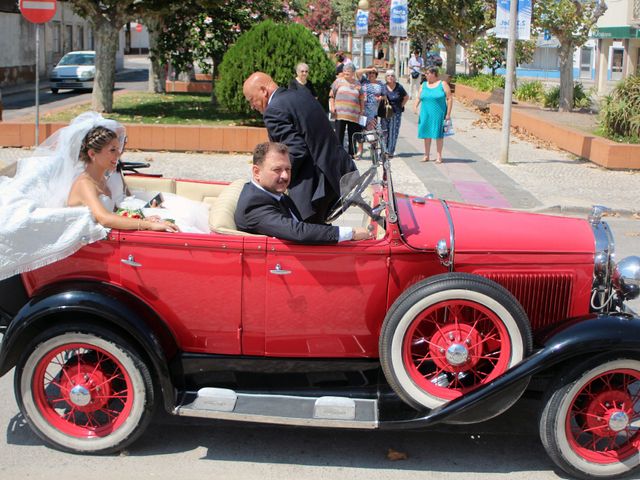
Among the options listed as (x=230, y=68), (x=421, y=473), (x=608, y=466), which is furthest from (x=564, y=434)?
(x=230, y=68)

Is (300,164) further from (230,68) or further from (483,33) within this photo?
(483,33)

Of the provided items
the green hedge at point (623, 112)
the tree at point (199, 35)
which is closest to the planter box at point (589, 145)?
the green hedge at point (623, 112)

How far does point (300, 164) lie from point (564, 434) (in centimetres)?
229

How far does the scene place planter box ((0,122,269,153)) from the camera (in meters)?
15.1

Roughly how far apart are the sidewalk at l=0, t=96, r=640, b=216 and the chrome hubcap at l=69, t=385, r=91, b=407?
7851 millimetres

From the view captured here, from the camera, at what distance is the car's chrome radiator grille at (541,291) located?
4348 mm

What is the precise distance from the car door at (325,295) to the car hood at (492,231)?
28cm

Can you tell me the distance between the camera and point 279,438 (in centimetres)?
456

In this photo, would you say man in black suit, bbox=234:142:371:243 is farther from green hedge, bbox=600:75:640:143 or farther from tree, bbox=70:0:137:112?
tree, bbox=70:0:137:112

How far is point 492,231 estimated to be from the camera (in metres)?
4.45

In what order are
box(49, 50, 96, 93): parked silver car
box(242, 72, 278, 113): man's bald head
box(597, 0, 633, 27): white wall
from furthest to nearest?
box(597, 0, 633, 27): white wall, box(49, 50, 96, 93): parked silver car, box(242, 72, 278, 113): man's bald head

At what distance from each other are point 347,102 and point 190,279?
10245 mm

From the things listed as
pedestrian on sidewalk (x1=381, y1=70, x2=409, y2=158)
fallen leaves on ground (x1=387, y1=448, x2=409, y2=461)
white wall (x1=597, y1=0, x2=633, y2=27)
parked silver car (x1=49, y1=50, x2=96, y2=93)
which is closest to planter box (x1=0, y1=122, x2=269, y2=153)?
pedestrian on sidewalk (x1=381, y1=70, x2=409, y2=158)

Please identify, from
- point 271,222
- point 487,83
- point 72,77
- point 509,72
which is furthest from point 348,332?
point 72,77
